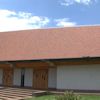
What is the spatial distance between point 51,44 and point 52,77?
2957mm

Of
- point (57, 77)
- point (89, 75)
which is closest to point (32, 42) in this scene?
point (57, 77)

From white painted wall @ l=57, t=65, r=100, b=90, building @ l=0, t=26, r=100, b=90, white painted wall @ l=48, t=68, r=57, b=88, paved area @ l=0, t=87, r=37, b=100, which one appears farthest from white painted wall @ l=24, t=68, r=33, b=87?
paved area @ l=0, t=87, r=37, b=100

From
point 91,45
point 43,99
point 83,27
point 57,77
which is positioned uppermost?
point 83,27

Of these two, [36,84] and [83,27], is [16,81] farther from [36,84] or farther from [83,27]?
[83,27]

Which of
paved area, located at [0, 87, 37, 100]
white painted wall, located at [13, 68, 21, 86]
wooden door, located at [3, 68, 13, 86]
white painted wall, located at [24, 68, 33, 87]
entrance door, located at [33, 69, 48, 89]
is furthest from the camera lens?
wooden door, located at [3, 68, 13, 86]

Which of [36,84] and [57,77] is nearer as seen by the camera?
[57,77]

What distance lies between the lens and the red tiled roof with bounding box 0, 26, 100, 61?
24.5 meters

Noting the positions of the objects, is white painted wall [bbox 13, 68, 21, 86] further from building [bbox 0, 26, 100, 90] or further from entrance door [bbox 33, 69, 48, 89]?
entrance door [bbox 33, 69, 48, 89]

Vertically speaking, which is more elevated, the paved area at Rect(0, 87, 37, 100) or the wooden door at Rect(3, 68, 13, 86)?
the wooden door at Rect(3, 68, 13, 86)

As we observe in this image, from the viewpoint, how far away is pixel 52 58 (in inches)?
946

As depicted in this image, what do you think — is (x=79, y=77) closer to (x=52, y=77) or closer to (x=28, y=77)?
(x=52, y=77)

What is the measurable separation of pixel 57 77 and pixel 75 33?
182 inches

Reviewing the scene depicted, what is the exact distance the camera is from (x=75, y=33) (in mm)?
26969

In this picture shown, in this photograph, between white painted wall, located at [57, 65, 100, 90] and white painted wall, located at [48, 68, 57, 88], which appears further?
white painted wall, located at [48, 68, 57, 88]
